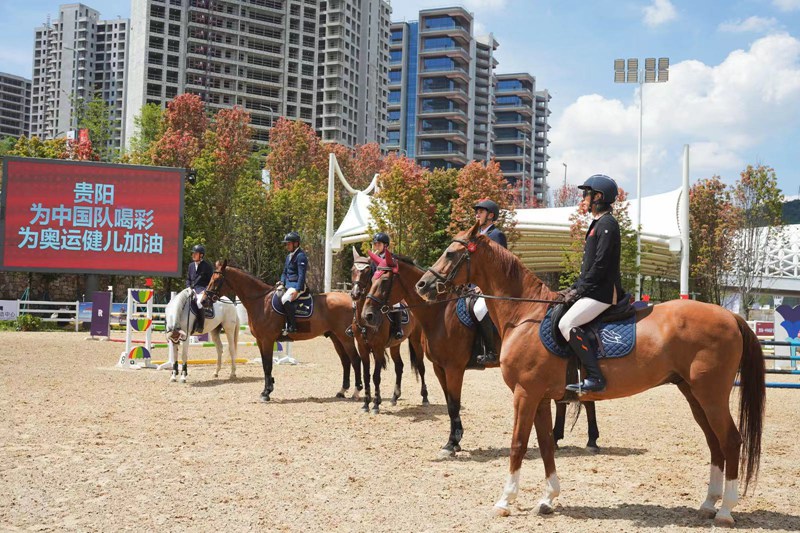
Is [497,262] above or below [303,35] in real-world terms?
below

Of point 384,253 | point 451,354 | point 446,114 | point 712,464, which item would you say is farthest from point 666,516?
point 446,114

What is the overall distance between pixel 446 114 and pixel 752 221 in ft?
237

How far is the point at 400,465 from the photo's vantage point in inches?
292

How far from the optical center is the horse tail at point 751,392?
5.68 meters

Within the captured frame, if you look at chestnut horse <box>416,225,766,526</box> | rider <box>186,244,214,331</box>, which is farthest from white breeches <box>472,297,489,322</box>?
rider <box>186,244,214,331</box>

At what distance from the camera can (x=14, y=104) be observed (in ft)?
545

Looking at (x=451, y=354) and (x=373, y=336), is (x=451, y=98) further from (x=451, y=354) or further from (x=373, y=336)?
(x=451, y=354)

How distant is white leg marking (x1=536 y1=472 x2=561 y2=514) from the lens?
5.68 m

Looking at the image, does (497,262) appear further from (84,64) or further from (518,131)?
(84,64)

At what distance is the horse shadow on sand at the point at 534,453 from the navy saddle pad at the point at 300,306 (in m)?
5.03

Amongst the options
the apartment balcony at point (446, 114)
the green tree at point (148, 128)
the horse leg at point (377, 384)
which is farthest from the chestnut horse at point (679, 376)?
the apartment balcony at point (446, 114)

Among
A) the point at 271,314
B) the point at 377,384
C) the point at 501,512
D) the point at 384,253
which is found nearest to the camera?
the point at 501,512

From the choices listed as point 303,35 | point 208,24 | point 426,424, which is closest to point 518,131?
point 303,35

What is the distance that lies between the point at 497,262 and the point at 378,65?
107 metres
